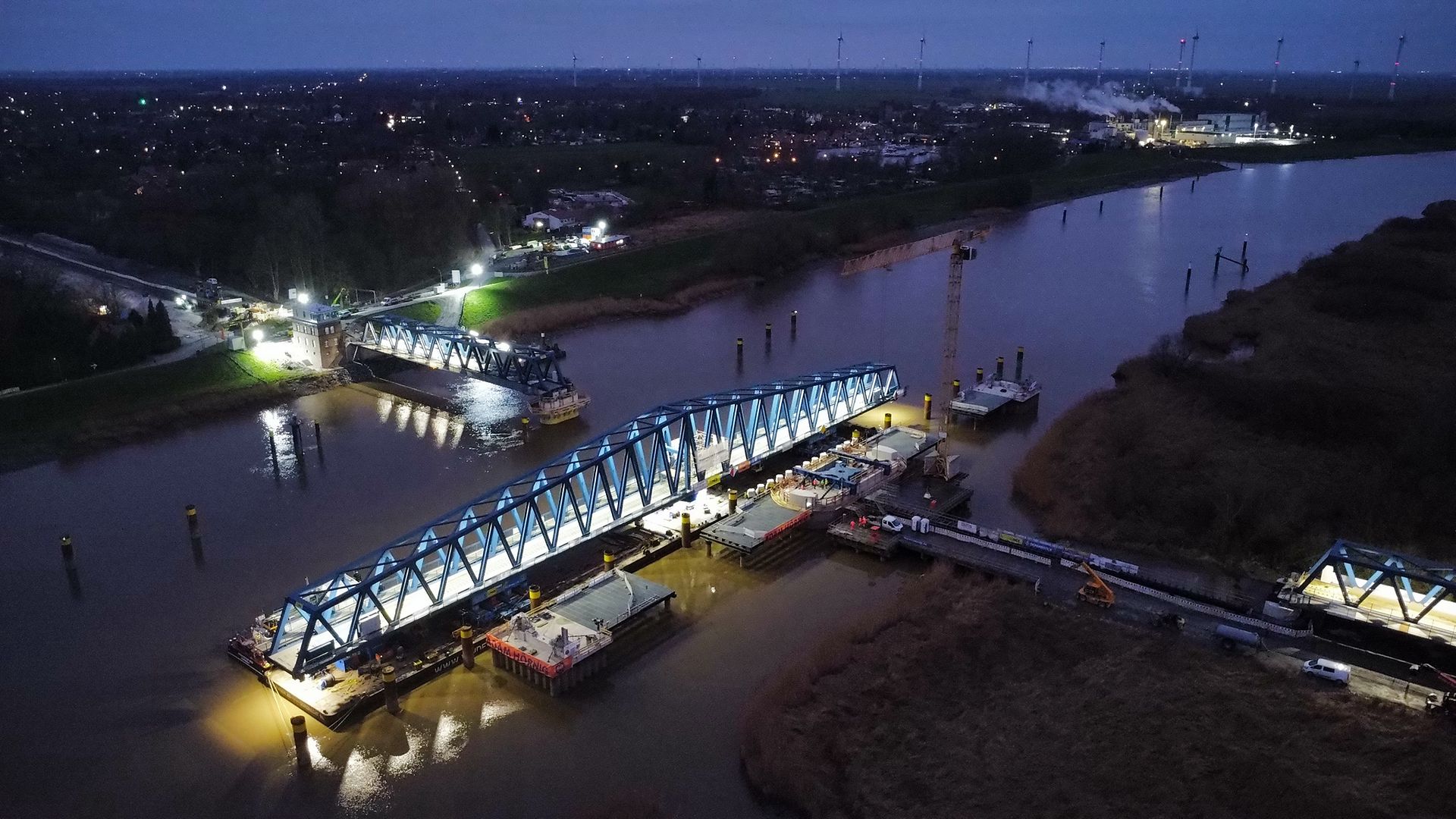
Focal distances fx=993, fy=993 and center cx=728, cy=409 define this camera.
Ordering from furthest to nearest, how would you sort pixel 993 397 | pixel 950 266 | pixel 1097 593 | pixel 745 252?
pixel 745 252 < pixel 993 397 < pixel 950 266 < pixel 1097 593

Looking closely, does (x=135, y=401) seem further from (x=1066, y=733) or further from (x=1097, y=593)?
(x=1066, y=733)

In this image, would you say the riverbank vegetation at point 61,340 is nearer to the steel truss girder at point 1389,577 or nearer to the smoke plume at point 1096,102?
the steel truss girder at point 1389,577

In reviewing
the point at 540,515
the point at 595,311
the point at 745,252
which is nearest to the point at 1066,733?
the point at 540,515

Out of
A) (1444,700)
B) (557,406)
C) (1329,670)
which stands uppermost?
(1444,700)

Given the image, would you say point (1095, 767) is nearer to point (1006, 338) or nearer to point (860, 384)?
point (860, 384)

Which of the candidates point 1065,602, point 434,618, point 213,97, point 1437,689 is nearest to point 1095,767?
point 1065,602

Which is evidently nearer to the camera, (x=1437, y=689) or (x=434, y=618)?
(x=1437, y=689)
